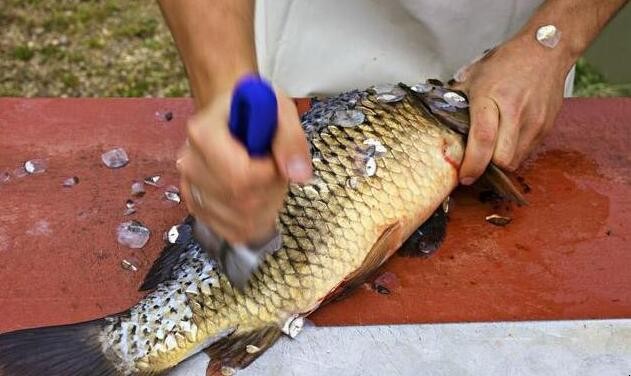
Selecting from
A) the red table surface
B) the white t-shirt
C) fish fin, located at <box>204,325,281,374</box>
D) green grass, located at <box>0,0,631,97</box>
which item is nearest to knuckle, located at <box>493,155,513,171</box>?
the red table surface

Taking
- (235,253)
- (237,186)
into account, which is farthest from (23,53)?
(237,186)

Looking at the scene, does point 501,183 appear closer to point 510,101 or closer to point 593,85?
point 510,101

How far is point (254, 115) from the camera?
0.99 m

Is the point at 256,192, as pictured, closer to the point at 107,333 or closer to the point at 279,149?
the point at 279,149

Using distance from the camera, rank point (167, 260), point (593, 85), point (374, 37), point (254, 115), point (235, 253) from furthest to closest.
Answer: point (593, 85)
point (374, 37)
point (167, 260)
point (235, 253)
point (254, 115)

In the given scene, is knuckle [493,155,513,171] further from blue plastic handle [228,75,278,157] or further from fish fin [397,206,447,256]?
blue plastic handle [228,75,278,157]

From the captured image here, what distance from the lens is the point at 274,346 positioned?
152 cm

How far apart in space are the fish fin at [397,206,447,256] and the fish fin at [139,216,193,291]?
0.44 m

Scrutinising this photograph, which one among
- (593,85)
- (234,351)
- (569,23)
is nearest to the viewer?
(234,351)

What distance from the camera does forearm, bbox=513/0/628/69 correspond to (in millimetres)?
1863

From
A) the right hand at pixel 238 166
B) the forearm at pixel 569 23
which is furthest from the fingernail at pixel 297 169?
the forearm at pixel 569 23

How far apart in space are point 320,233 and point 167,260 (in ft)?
0.99

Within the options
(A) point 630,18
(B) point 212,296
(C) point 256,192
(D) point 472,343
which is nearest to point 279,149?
(C) point 256,192

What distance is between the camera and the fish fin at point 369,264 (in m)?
1.58
